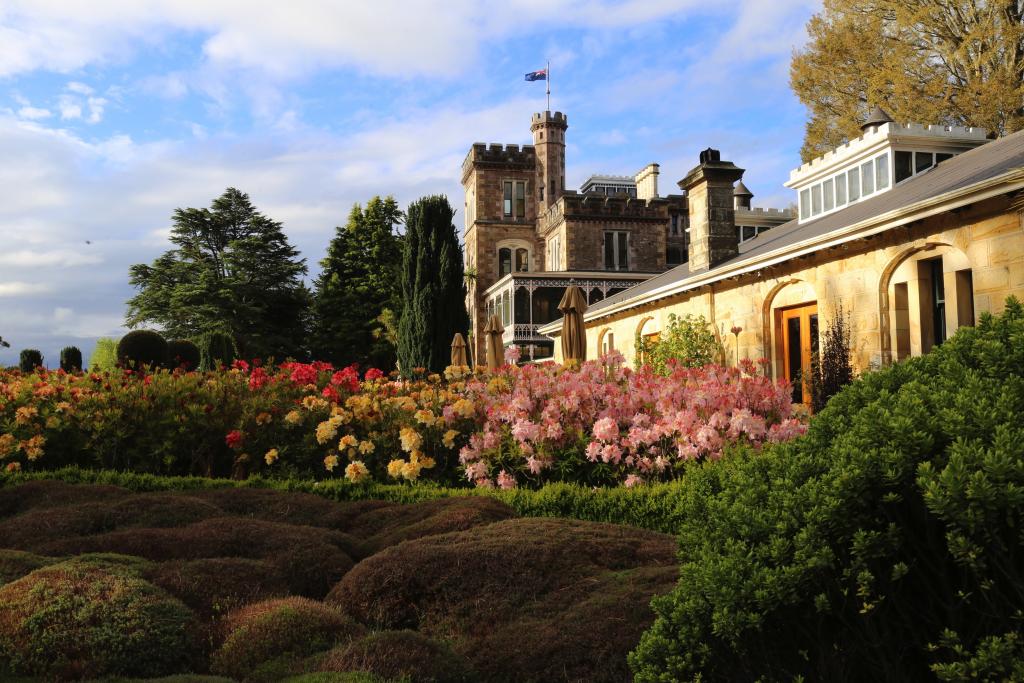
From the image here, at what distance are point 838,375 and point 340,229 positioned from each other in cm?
3937

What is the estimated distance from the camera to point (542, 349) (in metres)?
42.7

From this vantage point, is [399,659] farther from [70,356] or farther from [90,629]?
[70,356]

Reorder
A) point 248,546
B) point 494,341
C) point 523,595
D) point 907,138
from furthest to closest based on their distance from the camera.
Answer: point 494,341 < point 907,138 < point 248,546 < point 523,595

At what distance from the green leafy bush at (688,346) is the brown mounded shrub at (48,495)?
36.1ft

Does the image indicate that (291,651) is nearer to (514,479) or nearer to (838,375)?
(514,479)

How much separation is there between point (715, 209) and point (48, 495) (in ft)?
52.1

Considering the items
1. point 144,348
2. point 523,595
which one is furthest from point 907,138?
point 144,348

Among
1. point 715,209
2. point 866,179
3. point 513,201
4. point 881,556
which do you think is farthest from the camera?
point 513,201

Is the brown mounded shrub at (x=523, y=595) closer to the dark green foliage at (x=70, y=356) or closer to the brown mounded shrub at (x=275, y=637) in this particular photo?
the brown mounded shrub at (x=275, y=637)

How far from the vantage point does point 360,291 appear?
4556 cm

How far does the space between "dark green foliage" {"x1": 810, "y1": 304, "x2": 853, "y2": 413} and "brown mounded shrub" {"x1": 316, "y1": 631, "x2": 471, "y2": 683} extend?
435 inches

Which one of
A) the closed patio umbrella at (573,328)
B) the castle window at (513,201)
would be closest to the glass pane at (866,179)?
the closed patio umbrella at (573,328)

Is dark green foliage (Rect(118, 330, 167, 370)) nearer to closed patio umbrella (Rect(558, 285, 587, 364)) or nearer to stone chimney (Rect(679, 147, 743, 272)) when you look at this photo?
closed patio umbrella (Rect(558, 285, 587, 364))

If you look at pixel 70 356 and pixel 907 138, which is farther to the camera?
pixel 70 356
